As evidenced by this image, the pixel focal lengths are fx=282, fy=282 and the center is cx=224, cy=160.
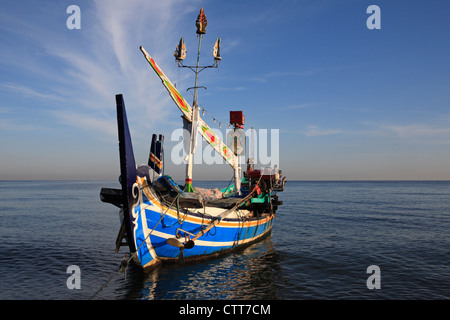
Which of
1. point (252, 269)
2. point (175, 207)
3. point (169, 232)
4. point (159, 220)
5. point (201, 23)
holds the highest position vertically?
point (201, 23)

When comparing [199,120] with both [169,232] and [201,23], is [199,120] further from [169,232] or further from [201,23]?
[169,232]

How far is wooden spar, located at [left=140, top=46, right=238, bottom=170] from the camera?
1473 centimetres

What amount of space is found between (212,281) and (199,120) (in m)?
9.94

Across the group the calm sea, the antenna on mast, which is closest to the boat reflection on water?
the calm sea

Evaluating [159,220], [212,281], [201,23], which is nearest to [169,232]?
[159,220]

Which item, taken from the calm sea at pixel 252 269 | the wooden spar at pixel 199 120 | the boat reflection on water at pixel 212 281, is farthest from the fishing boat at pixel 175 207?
the calm sea at pixel 252 269

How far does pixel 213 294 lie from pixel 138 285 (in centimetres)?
333

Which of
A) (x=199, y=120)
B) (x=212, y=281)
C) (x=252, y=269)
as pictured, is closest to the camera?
(x=212, y=281)

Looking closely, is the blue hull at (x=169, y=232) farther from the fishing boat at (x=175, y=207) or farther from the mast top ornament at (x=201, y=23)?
the mast top ornament at (x=201, y=23)

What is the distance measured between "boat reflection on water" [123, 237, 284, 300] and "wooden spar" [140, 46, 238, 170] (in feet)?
27.5

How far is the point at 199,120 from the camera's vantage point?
18.5 m
